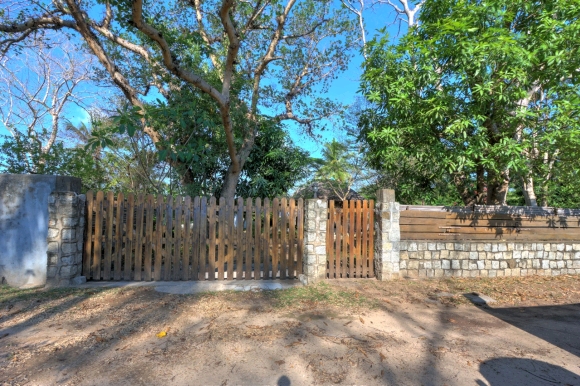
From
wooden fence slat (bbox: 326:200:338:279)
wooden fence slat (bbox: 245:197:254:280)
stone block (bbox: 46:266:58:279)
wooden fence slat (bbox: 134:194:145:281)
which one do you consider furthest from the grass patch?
stone block (bbox: 46:266:58:279)

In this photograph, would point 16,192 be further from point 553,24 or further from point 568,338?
point 553,24

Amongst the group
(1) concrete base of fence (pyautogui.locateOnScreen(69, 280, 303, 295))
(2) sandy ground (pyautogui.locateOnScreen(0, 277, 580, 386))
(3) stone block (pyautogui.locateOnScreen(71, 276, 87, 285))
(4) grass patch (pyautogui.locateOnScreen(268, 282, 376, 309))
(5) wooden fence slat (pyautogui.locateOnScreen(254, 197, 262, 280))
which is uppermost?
(5) wooden fence slat (pyautogui.locateOnScreen(254, 197, 262, 280))

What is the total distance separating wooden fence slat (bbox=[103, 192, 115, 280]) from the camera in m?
5.87

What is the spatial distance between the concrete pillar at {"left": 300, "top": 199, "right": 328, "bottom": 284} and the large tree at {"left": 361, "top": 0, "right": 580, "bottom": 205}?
2.08 meters

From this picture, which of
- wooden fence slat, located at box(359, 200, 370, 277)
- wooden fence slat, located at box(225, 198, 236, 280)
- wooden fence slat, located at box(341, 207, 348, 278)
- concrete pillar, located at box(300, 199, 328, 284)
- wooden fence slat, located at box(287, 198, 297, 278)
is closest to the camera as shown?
concrete pillar, located at box(300, 199, 328, 284)

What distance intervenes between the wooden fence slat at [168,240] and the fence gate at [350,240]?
10.0 feet

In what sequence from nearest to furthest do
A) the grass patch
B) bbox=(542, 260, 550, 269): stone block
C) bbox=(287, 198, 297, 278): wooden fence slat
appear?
the grass patch → bbox=(287, 198, 297, 278): wooden fence slat → bbox=(542, 260, 550, 269): stone block

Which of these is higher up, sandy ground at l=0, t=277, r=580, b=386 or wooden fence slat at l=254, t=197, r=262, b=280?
wooden fence slat at l=254, t=197, r=262, b=280

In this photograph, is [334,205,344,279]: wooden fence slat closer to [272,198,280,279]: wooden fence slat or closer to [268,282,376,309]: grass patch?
[268,282,376,309]: grass patch

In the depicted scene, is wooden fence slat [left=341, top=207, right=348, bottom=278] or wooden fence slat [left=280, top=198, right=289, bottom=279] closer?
wooden fence slat [left=280, top=198, right=289, bottom=279]

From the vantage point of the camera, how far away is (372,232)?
21.7 ft

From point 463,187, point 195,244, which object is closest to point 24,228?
point 195,244

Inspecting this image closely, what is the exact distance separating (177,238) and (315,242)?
104 inches

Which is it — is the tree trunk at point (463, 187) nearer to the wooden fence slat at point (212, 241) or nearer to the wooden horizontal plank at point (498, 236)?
the wooden horizontal plank at point (498, 236)
